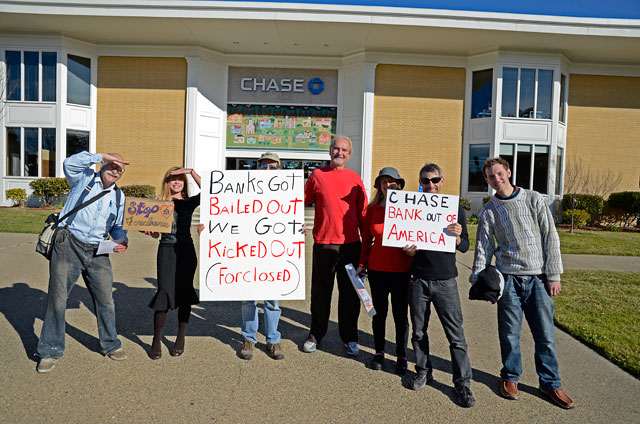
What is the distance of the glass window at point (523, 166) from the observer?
18.3m

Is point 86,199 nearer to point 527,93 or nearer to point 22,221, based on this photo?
point 22,221

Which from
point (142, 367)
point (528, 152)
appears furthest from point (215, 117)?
point (142, 367)

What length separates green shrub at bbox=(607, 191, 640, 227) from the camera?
1727 centimetres

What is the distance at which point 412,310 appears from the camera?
3.61 metres

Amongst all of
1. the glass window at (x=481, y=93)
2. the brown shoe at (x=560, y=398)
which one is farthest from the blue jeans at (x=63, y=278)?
the glass window at (x=481, y=93)

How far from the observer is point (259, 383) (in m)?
3.56

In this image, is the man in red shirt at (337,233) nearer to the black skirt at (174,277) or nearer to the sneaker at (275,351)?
the sneaker at (275,351)

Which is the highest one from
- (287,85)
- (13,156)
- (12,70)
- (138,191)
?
(287,85)

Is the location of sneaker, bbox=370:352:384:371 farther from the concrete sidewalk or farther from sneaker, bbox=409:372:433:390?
sneaker, bbox=409:372:433:390

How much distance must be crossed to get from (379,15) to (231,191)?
14.7 metres

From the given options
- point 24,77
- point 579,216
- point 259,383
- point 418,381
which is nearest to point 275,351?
point 259,383

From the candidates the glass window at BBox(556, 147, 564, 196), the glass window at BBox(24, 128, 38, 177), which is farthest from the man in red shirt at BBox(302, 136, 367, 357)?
the glass window at BBox(24, 128, 38, 177)

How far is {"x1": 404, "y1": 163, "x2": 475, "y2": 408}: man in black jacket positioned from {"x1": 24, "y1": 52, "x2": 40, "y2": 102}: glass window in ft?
65.6

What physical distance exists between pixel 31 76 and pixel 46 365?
18789 millimetres
